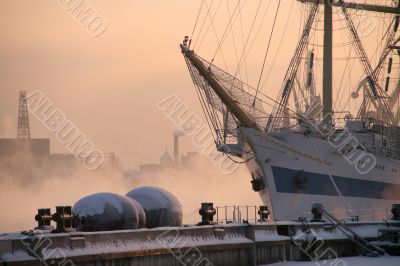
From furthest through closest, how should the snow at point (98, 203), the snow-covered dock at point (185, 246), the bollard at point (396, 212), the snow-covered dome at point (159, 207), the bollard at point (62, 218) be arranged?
the bollard at point (396, 212)
the snow-covered dome at point (159, 207)
the snow at point (98, 203)
the bollard at point (62, 218)
the snow-covered dock at point (185, 246)

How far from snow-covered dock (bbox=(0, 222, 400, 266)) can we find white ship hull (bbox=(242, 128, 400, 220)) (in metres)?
29.7

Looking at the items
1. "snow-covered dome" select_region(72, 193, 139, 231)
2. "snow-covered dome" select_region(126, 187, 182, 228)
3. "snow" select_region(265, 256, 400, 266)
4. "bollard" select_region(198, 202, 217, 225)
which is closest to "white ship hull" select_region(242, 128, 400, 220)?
"snow" select_region(265, 256, 400, 266)

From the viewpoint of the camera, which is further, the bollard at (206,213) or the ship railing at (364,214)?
the ship railing at (364,214)

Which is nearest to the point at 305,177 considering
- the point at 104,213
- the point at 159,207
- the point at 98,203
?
the point at 159,207

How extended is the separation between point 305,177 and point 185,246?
4665 cm

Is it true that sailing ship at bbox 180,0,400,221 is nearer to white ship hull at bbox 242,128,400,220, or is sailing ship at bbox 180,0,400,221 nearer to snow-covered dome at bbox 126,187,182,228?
white ship hull at bbox 242,128,400,220

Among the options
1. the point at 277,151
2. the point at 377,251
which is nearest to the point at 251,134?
the point at 277,151

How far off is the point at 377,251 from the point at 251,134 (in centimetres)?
3163

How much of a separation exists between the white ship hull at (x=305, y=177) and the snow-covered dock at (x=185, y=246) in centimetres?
2965

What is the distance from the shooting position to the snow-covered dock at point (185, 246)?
32.7 meters

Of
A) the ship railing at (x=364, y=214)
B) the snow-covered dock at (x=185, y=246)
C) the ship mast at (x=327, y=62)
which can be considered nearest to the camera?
the snow-covered dock at (x=185, y=246)

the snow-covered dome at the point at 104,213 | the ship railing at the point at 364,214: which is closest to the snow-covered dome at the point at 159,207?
the snow-covered dome at the point at 104,213

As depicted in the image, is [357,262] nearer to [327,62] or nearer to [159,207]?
[159,207]

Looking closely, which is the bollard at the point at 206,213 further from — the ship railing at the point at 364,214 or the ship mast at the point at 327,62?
the ship mast at the point at 327,62
